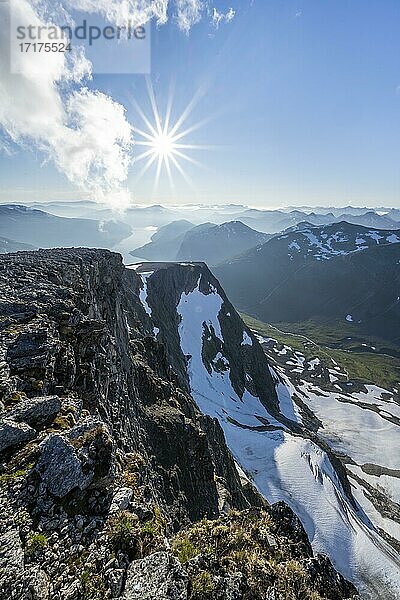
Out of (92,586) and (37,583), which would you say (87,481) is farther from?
(37,583)

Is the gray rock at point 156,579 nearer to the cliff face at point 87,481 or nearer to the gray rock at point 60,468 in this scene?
the cliff face at point 87,481

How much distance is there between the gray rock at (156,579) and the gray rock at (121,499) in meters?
2.07

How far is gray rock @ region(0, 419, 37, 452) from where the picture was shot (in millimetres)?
11461

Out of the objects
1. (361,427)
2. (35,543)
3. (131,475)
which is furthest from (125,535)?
(361,427)

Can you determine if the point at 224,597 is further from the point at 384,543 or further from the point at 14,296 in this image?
the point at 384,543

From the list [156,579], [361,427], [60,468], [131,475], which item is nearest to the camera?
[156,579]

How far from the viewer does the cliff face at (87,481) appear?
8688mm

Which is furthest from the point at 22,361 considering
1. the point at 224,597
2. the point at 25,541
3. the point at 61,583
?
the point at 224,597

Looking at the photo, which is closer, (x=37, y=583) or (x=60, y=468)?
(x=37, y=583)

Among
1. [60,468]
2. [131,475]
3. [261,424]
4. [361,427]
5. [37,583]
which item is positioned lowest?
[361,427]

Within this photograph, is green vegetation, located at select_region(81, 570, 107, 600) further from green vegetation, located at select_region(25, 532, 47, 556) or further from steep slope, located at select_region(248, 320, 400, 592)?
steep slope, located at select_region(248, 320, 400, 592)

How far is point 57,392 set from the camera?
16828 mm

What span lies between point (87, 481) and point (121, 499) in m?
1.32

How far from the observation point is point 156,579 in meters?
8.68
